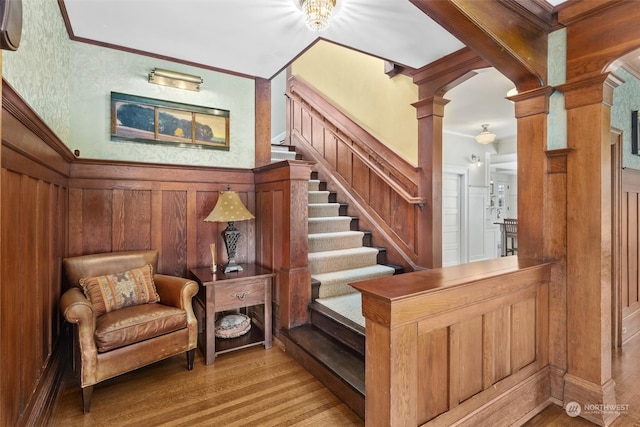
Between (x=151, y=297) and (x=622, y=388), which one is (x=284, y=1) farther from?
(x=622, y=388)

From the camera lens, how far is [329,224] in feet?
12.5

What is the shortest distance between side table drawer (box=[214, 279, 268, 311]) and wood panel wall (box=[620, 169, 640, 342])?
126 inches

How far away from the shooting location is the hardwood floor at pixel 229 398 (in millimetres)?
1894

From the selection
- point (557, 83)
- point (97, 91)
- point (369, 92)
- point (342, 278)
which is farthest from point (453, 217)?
point (97, 91)

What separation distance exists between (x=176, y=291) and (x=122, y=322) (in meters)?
0.42

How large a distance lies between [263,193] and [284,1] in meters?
1.63

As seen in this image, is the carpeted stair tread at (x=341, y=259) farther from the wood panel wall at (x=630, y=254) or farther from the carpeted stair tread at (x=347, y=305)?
the wood panel wall at (x=630, y=254)

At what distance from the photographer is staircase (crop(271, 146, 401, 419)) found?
7.09ft

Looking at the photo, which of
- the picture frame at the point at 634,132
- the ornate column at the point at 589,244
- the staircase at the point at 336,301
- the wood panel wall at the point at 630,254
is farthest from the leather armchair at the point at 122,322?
the picture frame at the point at 634,132

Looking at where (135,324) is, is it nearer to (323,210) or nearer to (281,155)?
(323,210)

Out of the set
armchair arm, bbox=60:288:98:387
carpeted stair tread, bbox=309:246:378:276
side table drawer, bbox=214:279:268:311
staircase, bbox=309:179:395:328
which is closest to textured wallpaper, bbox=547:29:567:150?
staircase, bbox=309:179:395:328

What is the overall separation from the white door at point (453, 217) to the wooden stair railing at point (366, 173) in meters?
2.67

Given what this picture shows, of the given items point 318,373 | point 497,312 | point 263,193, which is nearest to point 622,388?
point 497,312

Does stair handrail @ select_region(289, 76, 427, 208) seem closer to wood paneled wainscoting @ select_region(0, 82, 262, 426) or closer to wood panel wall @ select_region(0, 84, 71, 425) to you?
wood paneled wainscoting @ select_region(0, 82, 262, 426)
